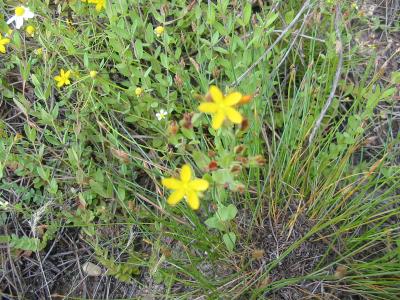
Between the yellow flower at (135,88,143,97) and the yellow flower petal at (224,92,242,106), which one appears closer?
the yellow flower petal at (224,92,242,106)

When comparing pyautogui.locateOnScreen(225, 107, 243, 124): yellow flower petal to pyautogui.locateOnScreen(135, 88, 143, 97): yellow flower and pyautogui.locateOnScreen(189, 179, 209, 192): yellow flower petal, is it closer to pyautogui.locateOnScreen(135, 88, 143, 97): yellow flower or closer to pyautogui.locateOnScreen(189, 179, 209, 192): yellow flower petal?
pyautogui.locateOnScreen(189, 179, 209, 192): yellow flower petal

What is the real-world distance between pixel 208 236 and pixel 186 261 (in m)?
0.18

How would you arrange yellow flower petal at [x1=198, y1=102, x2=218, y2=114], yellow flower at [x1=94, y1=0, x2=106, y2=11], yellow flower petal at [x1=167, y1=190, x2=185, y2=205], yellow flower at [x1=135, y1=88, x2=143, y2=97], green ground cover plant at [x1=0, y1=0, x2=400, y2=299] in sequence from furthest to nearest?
1. yellow flower at [x1=94, y1=0, x2=106, y2=11]
2. yellow flower at [x1=135, y1=88, x2=143, y2=97]
3. green ground cover plant at [x1=0, y1=0, x2=400, y2=299]
4. yellow flower petal at [x1=167, y1=190, x2=185, y2=205]
5. yellow flower petal at [x1=198, y1=102, x2=218, y2=114]

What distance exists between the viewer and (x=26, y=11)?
1.74 metres

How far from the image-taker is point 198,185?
1.19m

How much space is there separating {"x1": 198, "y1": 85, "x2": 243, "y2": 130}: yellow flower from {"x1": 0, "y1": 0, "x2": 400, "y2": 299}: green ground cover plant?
1.00 ft

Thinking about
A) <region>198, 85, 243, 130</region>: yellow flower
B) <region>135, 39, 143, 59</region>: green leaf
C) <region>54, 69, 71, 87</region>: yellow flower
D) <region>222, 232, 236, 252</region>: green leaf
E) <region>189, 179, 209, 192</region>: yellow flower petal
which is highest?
<region>198, 85, 243, 130</region>: yellow flower

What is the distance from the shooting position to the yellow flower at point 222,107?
42.8 inches

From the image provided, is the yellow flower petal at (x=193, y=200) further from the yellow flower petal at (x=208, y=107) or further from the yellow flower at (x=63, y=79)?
the yellow flower at (x=63, y=79)

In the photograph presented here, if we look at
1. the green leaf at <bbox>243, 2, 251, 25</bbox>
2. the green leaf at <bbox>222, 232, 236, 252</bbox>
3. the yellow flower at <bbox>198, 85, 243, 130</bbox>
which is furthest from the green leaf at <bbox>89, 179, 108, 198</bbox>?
the green leaf at <bbox>243, 2, 251, 25</bbox>

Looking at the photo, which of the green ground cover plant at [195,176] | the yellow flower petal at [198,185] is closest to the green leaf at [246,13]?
the green ground cover plant at [195,176]

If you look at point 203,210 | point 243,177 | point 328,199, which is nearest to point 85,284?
point 203,210

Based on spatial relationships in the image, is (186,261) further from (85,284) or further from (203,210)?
(85,284)

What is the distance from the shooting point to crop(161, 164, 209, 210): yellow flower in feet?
3.87
